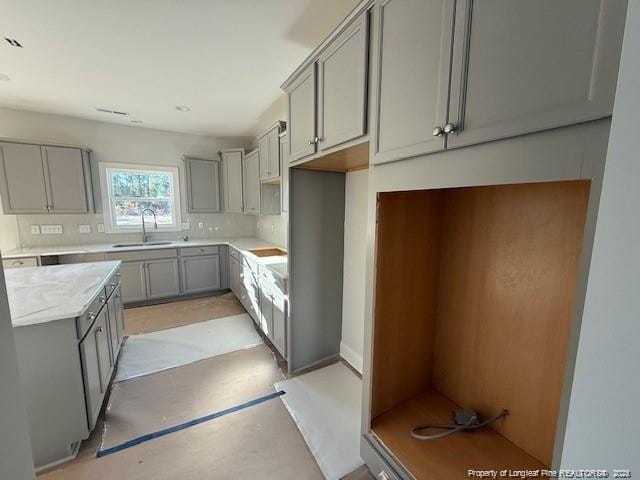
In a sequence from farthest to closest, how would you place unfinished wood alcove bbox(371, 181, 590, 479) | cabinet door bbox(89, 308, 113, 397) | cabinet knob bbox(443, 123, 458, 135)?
cabinet door bbox(89, 308, 113, 397) → unfinished wood alcove bbox(371, 181, 590, 479) → cabinet knob bbox(443, 123, 458, 135)

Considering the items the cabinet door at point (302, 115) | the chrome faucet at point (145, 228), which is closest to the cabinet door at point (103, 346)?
the cabinet door at point (302, 115)

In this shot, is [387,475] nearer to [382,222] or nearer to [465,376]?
[465,376]

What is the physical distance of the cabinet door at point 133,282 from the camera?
3.57 m

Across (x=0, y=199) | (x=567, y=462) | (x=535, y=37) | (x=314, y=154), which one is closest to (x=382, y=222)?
(x=314, y=154)

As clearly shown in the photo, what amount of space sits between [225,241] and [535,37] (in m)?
4.26

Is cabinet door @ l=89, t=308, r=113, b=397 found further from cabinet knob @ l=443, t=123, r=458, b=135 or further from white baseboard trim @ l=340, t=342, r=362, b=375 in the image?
cabinet knob @ l=443, t=123, r=458, b=135

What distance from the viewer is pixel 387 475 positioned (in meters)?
1.26

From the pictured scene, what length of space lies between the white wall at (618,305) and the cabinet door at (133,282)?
173 inches

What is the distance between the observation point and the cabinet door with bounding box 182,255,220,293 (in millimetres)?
3988

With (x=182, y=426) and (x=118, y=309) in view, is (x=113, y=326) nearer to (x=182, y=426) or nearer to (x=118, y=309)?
(x=118, y=309)

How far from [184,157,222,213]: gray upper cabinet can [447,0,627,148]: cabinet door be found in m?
4.19

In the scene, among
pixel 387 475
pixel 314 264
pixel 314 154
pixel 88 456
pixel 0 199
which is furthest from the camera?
pixel 0 199

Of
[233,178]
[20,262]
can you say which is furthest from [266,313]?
[20,262]

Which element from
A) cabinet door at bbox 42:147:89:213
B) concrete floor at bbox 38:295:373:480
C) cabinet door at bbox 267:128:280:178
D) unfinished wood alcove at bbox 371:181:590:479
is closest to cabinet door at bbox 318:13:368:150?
unfinished wood alcove at bbox 371:181:590:479
